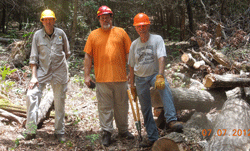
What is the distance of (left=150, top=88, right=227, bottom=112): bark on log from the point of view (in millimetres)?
4551

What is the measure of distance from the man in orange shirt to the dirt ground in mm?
368

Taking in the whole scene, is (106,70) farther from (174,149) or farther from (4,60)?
(4,60)

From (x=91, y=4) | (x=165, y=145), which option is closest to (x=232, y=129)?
(x=165, y=145)

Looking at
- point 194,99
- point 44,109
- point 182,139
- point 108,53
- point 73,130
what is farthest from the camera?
point 44,109

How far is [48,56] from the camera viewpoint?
4.22 meters

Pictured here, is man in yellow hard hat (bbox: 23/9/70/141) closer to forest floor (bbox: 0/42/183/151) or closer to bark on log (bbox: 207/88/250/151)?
forest floor (bbox: 0/42/183/151)

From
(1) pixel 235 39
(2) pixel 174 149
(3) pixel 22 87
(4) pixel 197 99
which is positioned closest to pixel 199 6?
(1) pixel 235 39

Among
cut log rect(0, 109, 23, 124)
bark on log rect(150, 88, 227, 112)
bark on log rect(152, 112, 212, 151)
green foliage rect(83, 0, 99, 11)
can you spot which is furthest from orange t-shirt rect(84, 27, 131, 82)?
green foliage rect(83, 0, 99, 11)

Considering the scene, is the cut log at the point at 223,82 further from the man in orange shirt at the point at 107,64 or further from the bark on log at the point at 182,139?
the man in orange shirt at the point at 107,64

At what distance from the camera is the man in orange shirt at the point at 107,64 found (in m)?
4.13

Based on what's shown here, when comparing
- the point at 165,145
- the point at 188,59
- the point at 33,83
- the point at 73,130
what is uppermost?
the point at 188,59

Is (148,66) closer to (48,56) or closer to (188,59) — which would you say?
(48,56)

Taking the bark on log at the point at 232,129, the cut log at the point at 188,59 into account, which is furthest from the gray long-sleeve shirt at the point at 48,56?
the cut log at the point at 188,59

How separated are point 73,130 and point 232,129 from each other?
312 centimetres
